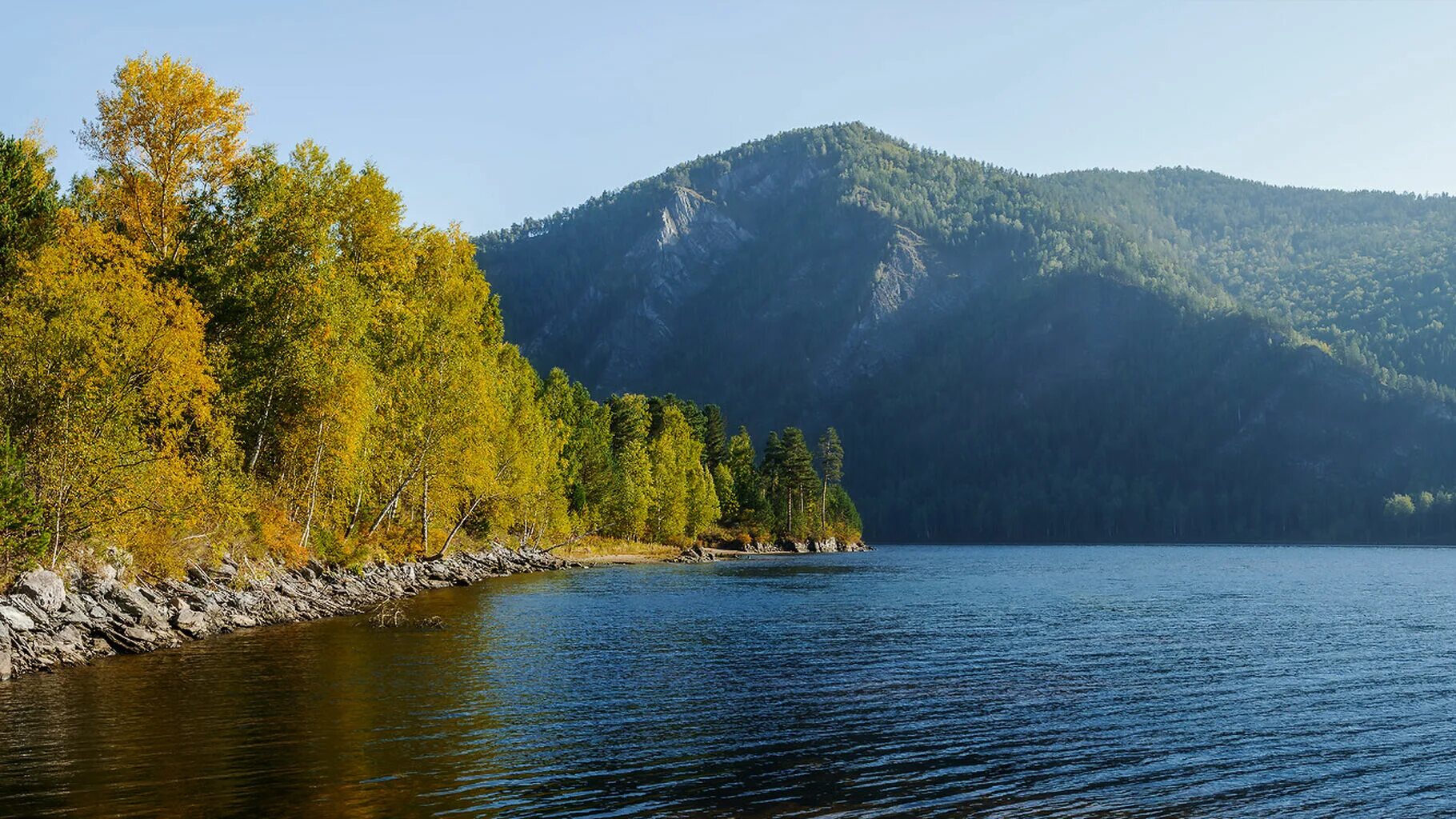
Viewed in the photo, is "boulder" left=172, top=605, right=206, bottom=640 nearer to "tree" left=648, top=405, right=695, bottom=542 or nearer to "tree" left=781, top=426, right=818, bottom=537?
"tree" left=648, top=405, right=695, bottom=542

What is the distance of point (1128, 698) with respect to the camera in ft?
102

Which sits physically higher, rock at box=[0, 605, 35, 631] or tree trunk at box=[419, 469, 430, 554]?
tree trunk at box=[419, 469, 430, 554]

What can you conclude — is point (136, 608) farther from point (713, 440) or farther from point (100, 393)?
point (713, 440)

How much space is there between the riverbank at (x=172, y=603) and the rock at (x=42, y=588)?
0.11 feet

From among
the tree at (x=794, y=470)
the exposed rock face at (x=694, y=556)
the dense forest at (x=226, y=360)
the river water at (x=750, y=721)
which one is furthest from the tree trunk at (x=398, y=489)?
the tree at (x=794, y=470)

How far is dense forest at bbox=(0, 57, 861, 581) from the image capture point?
37656 mm

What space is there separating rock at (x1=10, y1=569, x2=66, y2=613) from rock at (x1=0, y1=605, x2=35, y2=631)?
3.66 feet

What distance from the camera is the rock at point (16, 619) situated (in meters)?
32.9

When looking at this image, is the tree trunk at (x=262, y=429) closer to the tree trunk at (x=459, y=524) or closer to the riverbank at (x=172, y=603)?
the riverbank at (x=172, y=603)

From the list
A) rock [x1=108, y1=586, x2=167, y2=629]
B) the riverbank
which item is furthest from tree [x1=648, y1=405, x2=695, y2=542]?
rock [x1=108, y1=586, x2=167, y2=629]

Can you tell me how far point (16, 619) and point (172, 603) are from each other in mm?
9200

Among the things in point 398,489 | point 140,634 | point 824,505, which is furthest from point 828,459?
point 140,634

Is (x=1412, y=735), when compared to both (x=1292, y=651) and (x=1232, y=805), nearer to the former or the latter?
(x=1232, y=805)

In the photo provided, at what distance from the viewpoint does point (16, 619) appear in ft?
109
